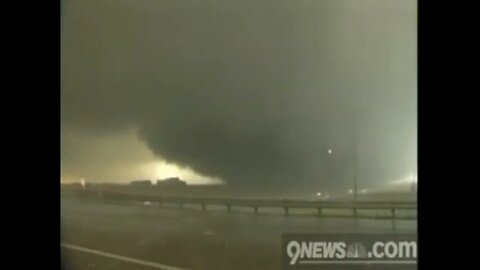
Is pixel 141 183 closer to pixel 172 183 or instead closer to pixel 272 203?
pixel 172 183

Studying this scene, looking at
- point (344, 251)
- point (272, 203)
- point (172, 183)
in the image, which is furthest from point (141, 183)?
point (344, 251)

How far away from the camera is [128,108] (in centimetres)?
113

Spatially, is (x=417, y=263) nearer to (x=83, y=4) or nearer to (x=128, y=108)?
(x=128, y=108)

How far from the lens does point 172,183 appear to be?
1.12m

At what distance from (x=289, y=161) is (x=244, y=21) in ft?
0.94

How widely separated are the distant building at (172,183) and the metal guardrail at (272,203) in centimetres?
2

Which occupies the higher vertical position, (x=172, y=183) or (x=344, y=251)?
(x=172, y=183)

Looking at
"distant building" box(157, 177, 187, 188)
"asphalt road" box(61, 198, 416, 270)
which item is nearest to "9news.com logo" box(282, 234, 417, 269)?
"asphalt road" box(61, 198, 416, 270)

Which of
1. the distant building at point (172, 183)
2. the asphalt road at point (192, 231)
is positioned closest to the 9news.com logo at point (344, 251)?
the asphalt road at point (192, 231)

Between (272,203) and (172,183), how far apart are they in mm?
198

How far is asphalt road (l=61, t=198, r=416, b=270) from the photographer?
1112 millimetres
